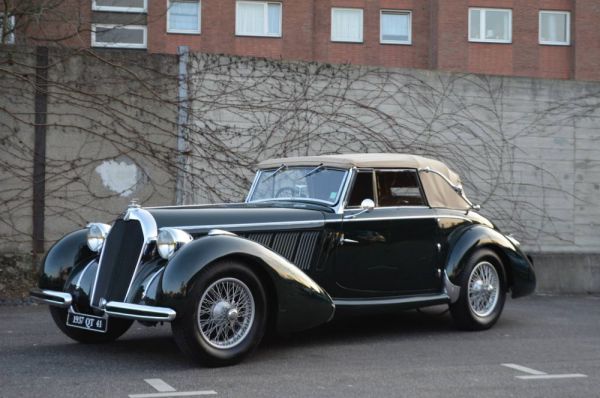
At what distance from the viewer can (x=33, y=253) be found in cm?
1089

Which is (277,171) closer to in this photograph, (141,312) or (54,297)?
(54,297)

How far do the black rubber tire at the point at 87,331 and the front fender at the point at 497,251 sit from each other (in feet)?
9.93

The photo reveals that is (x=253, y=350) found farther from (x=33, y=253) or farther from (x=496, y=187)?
(x=496, y=187)

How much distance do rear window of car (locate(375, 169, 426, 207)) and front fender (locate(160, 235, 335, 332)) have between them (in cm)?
139

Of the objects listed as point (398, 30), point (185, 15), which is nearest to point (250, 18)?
point (185, 15)

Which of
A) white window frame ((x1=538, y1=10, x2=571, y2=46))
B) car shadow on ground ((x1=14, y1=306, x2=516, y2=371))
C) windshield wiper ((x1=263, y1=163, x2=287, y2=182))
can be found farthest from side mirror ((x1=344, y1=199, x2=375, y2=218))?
white window frame ((x1=538, y1=10, x2=571, y2=46))

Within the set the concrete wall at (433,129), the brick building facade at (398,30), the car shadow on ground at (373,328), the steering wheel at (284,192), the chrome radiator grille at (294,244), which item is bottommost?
the car shadow on ground at (373,328)

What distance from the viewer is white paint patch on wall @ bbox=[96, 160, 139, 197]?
444 inches

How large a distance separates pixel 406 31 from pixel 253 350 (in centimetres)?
2337

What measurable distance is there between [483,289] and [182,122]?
17.4 ft

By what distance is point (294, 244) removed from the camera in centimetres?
693

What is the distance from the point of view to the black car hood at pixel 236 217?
6.51 m

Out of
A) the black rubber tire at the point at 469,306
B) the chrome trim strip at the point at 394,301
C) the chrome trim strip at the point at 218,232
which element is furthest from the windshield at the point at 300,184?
the black rubber tire at the point at 469,306

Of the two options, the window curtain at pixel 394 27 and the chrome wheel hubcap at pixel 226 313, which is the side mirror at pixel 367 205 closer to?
the chrome wheel hubcap at pixel 226 313
